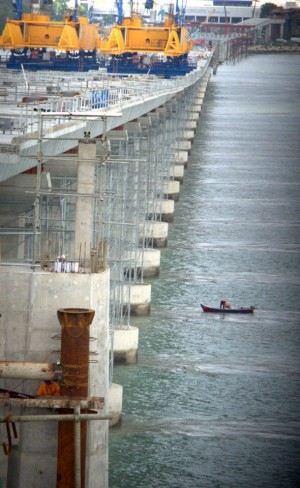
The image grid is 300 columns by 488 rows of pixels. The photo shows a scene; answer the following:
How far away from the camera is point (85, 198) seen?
2567 cm

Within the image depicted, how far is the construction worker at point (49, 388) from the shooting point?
23.5 meters

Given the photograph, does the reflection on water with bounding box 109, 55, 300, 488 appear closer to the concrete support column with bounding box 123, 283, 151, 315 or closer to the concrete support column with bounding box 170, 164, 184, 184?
the concrete support column with bounding box 123, 283, 151, 315

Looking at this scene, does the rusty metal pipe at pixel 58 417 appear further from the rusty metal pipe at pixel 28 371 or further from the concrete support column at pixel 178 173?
the concrete support column at pixel 178 173

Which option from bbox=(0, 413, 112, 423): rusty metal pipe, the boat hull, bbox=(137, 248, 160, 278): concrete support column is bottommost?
the boat hull

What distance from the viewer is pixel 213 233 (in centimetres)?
6041

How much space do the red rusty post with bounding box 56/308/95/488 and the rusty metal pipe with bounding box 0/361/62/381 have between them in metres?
0.19

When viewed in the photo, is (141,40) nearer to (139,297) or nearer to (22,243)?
(139,297)

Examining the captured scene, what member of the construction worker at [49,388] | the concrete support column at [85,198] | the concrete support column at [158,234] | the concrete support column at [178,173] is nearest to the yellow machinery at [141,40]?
the concrete support column at [178,173]

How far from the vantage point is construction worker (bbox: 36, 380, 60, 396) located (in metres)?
23.5

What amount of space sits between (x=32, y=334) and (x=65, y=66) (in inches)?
2496

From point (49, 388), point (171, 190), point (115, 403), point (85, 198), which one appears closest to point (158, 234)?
point (171, 190)

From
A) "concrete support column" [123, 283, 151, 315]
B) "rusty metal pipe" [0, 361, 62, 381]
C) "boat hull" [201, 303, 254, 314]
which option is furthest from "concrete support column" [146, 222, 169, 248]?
"rusty metal pipe" [0, 361, 62, 381]

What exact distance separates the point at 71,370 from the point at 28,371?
0.63 meters

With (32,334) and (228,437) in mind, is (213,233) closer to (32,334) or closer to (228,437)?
(228,437)
